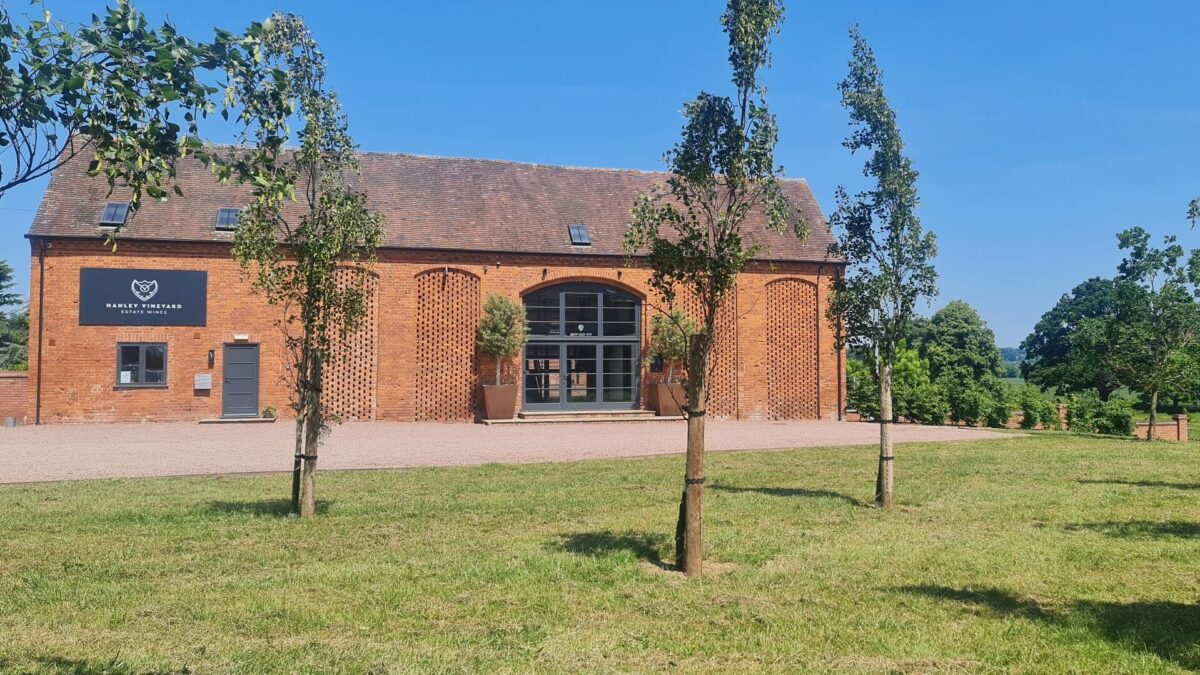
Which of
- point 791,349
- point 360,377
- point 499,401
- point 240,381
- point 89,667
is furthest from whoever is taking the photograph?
point 791,349

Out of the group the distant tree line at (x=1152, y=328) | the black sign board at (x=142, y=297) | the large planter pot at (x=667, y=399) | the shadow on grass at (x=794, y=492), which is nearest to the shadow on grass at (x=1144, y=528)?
the shadow on grass at (x=794, y=492)

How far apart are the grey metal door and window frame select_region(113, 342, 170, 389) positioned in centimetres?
131

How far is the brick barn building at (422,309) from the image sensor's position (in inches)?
822

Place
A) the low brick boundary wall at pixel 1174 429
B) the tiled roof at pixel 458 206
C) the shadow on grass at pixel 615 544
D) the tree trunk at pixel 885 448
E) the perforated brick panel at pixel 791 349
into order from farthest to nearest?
the perforated brick panel at pixel 791 349 → the low brick boundary wall at pixel 1174 429 → the tiled roof at pixel 458 206 → the tree trunk at pixel 885 448 → the shadow on grass at pixel 615 544

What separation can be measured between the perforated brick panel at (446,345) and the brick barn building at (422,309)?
4 cm

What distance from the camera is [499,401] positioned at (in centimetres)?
2270

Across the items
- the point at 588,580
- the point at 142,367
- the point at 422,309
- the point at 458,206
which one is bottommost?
the point at 588,580

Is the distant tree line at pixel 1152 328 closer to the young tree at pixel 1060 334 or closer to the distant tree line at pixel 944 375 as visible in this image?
the distant tree line at pixel 944 375

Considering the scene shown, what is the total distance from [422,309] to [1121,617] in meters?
19.6

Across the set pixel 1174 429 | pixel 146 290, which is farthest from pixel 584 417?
pixel 1174 429

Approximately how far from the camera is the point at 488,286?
23266mm

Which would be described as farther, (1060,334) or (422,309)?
(1060,334)

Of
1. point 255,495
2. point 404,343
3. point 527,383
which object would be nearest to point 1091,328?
point 527,383

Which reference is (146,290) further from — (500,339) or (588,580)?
(588,580)
